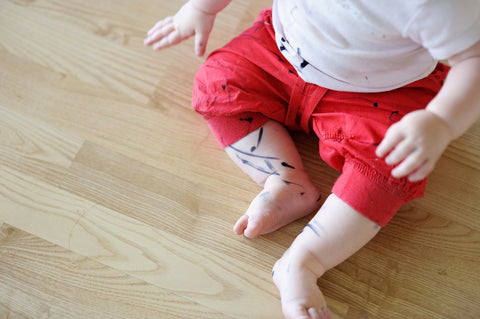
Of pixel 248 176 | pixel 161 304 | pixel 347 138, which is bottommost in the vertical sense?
pixel 161 304

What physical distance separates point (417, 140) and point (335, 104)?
200 millimetres

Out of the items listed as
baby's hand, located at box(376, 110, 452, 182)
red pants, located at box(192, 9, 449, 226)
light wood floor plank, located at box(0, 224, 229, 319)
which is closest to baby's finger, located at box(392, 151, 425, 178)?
baby's hand, located at box(376, 110, 452, 182)

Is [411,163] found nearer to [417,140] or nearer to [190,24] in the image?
[417,140]

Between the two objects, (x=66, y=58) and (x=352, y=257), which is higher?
(x=66, y=58)

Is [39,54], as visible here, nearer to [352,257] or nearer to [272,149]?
[272,149]

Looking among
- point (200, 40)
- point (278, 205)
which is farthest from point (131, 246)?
point (200, 40)

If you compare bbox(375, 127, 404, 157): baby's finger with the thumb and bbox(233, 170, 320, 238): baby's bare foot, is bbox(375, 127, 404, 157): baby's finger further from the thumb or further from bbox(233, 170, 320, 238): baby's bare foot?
the thumb

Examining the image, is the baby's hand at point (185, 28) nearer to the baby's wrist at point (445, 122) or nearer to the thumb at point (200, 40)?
the thumb at point (200, 40)

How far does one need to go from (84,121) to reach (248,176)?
0.32m

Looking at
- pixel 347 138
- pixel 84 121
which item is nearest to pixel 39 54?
pixel 84 121

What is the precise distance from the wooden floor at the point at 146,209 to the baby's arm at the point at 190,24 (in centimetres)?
10

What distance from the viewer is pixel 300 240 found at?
619mm

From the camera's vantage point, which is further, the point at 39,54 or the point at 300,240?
the point at 39,54

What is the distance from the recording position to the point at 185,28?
0.70m
